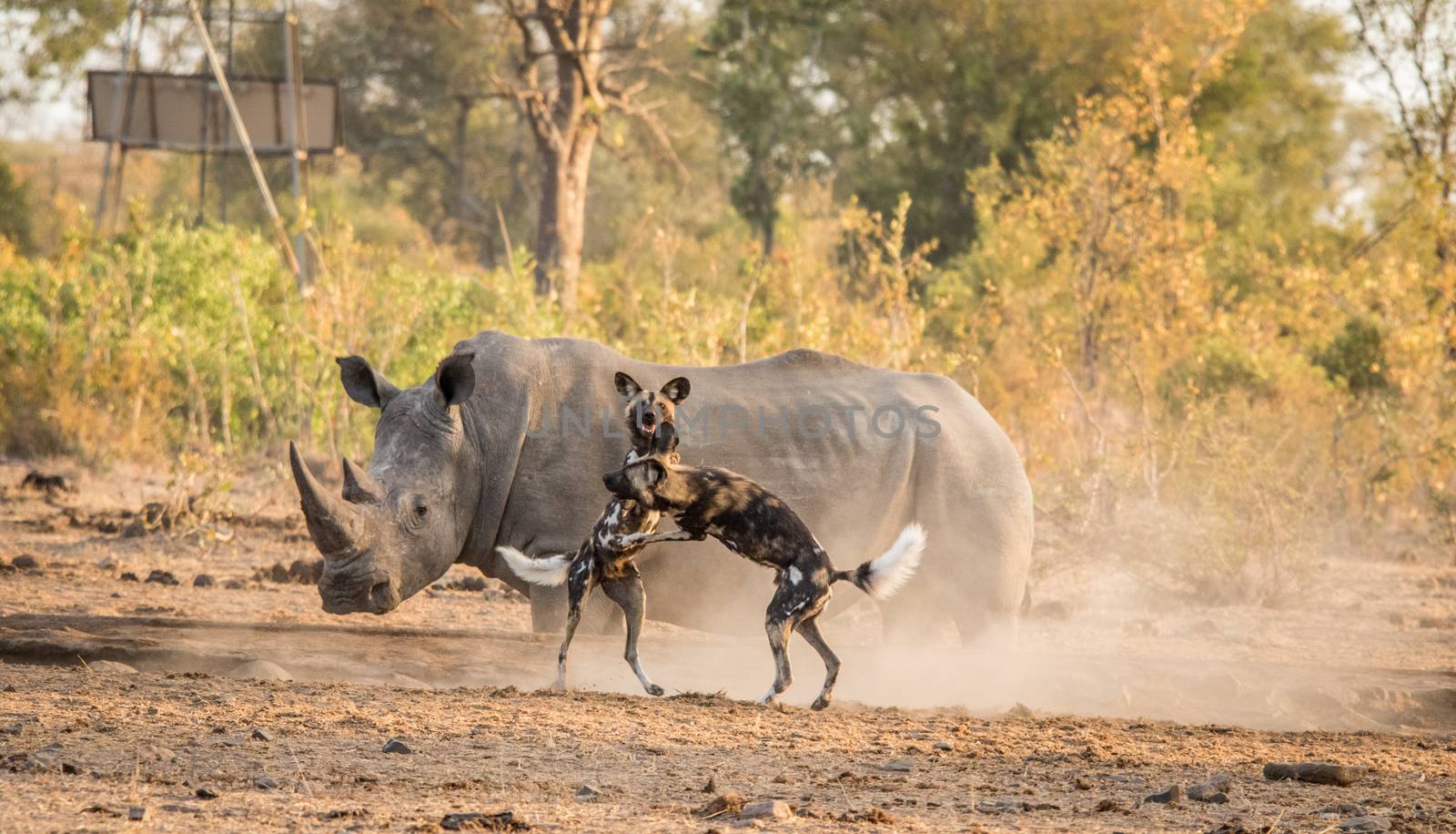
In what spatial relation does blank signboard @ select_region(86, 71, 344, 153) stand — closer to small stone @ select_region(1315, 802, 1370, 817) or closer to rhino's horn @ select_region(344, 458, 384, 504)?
rhino's horn @ select_region(344, 458, 384, 504)

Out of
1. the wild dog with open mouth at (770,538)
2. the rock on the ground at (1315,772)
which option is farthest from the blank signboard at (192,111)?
the rock on the ground at (1315,772)

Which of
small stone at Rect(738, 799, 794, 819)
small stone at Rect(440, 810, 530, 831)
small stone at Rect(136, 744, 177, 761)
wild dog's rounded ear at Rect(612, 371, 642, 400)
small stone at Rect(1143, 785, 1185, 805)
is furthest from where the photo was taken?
wild dog's rounded ear at Rect(612, 371, 642, 400)

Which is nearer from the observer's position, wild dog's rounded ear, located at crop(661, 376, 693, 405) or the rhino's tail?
the rhino's tail

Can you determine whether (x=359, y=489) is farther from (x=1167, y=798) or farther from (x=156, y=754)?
(x=1167, y=798)

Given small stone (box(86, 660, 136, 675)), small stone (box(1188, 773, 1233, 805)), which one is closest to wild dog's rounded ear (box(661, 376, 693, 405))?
small stone (box(86, 660, 136, 675))

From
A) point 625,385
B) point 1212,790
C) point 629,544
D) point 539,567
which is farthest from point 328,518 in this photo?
point 1212,790

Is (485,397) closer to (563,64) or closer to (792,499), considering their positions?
(792,499)

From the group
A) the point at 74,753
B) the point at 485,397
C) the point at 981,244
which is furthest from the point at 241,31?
the point at 74,753

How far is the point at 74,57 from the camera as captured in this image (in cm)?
3188

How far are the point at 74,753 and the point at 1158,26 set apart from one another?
76.2 feet

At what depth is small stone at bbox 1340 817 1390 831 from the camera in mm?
4785

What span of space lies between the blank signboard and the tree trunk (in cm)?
379

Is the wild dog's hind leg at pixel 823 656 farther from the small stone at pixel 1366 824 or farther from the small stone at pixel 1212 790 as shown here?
the small stone at pixel 1366 824

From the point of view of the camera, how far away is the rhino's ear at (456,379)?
7277 mm
